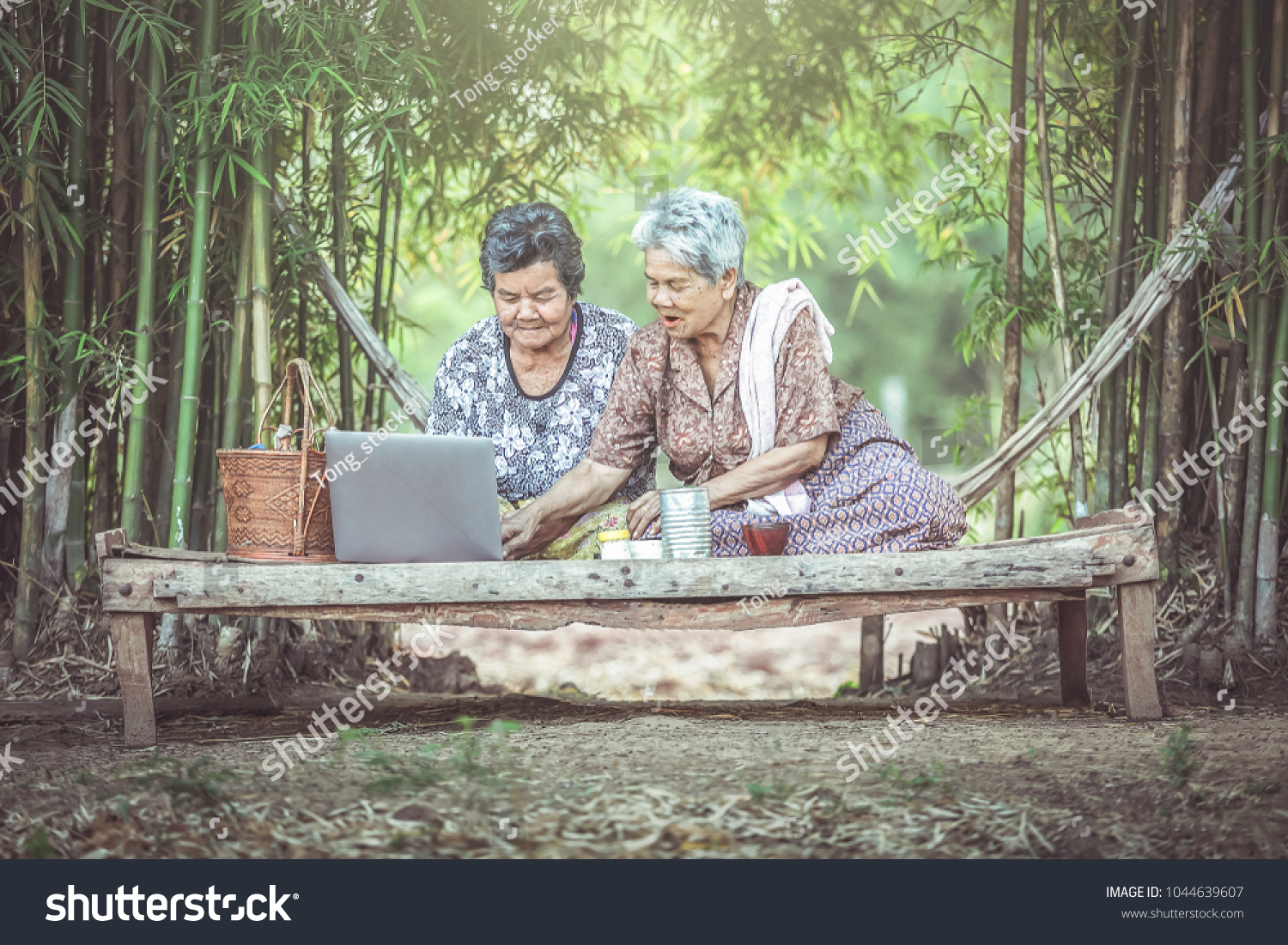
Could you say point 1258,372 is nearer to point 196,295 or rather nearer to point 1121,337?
point 1121,337

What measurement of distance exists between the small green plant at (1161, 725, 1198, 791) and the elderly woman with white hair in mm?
758

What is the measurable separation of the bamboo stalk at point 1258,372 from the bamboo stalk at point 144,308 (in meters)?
3.05

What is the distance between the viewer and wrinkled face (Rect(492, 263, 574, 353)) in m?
3.17

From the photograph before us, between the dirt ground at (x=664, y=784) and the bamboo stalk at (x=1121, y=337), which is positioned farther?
the bamboo stalk at (x=1121, y=337)

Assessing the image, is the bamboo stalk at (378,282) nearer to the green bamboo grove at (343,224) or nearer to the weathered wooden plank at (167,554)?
the green bamboo grove at (343,224)

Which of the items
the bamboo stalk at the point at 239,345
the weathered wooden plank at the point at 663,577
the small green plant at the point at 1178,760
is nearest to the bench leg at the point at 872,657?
the weathered wooden plank at the point at 663,577

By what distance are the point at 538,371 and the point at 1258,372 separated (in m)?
2.03

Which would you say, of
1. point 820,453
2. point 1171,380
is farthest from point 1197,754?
point 1171,380

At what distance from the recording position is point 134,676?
2.66 meters

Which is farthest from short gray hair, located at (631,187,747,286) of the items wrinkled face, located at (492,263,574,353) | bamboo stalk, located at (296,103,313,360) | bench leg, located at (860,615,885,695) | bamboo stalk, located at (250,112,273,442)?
bench leg, located at (860,615,885,695)

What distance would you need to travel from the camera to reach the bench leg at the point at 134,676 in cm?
265

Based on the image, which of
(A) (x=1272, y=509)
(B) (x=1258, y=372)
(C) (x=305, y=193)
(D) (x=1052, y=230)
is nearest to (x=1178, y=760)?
(A) (x=1272, y=509)

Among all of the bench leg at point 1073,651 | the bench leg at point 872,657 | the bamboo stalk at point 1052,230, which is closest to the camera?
the bench leg at point 1073,651
